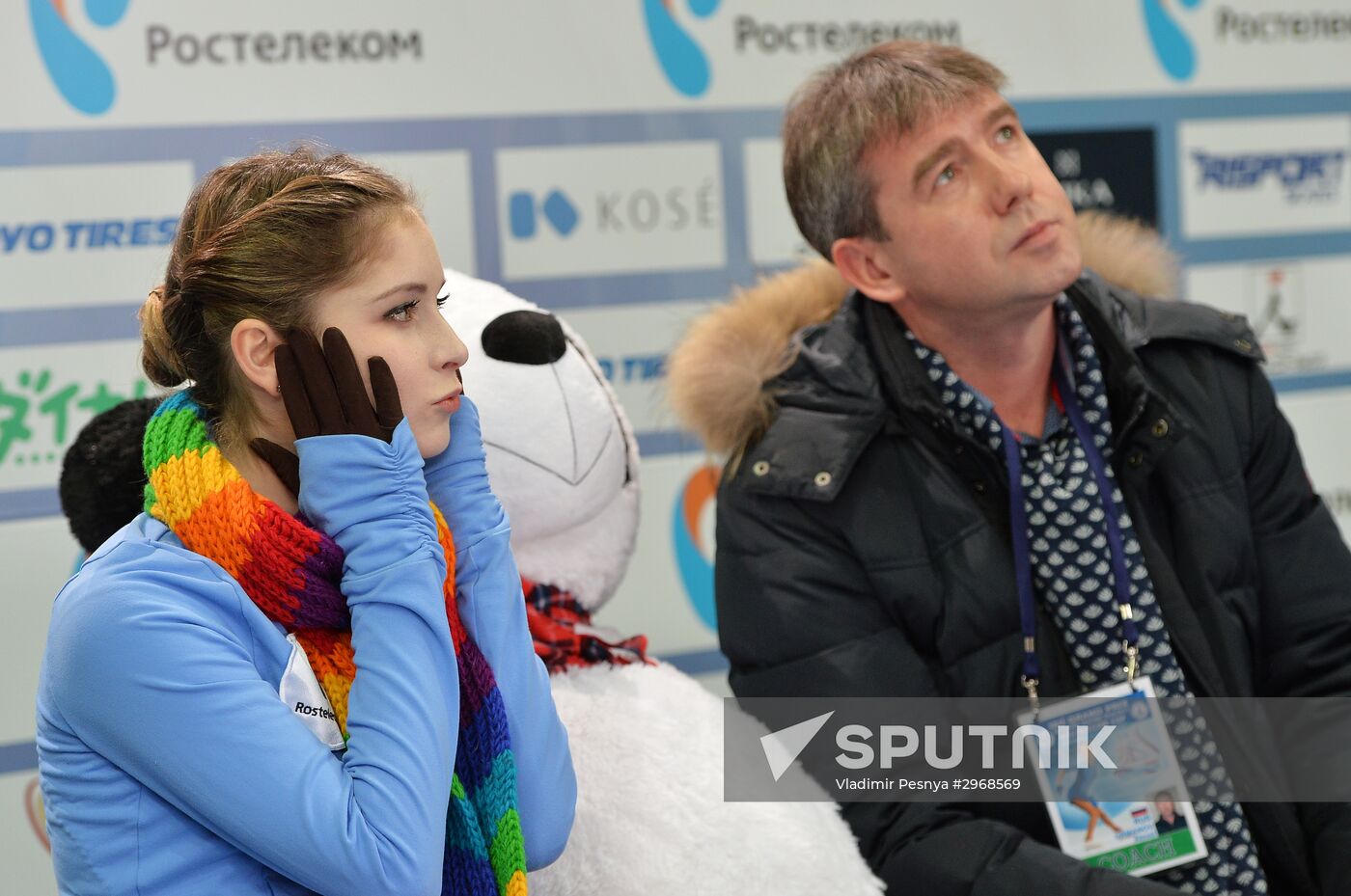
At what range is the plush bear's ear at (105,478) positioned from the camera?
1.80 m

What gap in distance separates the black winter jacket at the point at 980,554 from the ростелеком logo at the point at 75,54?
1263mm

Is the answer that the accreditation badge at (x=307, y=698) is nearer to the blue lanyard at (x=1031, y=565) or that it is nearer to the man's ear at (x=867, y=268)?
the blue lanyard at (x=1031, y=565)

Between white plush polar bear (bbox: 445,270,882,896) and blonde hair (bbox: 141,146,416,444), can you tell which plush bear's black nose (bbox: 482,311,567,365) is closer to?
white plush polar bear (bbox: 445,270,882,896)

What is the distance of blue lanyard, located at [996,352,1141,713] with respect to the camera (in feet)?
6.46

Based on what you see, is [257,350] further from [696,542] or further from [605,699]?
[696,542]

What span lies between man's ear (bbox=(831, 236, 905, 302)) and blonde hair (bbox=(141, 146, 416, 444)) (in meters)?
0.94

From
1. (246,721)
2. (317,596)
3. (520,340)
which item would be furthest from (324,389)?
(520,340)

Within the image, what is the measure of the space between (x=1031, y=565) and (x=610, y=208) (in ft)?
3.68

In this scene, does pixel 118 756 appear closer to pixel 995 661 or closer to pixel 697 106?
pixel 995 661

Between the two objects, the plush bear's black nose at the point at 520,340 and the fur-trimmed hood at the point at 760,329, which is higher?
the plush bear's black nose at the point at 520,340

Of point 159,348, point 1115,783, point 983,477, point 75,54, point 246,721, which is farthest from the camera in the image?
point 75,54

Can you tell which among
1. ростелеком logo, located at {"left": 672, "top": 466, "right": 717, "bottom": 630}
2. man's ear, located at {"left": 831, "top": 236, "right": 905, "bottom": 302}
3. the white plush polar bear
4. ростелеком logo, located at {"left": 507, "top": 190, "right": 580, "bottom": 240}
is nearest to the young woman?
the white plush polar bear

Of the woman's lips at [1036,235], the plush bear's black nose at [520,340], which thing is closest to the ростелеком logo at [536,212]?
the plush bear's black nose at [520,340]

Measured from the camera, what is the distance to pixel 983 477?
205 centimetres
